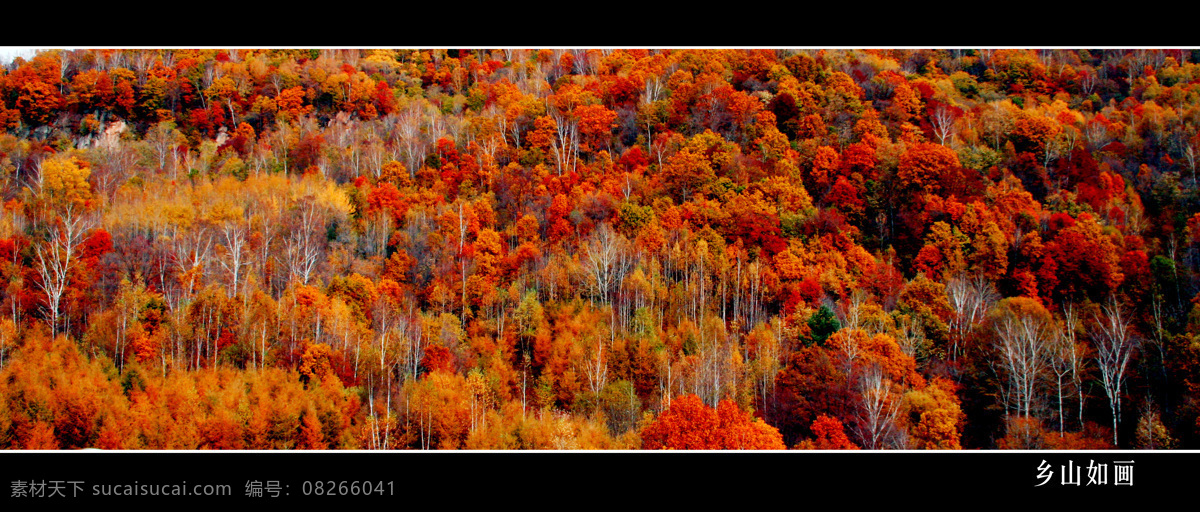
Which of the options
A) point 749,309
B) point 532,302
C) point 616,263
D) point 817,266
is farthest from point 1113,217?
point 532,302

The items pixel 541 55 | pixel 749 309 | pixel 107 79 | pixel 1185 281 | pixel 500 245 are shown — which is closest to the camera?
pixel 1185 281

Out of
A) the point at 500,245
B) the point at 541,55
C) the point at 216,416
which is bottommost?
the point at 216,416

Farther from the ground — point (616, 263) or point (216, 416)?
point (616, 263)

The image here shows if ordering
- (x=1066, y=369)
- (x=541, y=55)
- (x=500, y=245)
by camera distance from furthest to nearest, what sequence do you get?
(x=541, y=55) < (x=500, y=245) < (x=1066, y=369)

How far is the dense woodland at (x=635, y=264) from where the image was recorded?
34500mm

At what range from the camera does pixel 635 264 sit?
44.5m

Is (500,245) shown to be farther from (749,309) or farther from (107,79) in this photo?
(107,79)

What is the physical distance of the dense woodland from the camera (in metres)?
34.5

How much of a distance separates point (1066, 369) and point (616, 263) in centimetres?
2246

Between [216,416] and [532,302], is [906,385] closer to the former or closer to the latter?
[532,302]

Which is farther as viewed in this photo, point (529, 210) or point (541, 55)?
point (541, 55)

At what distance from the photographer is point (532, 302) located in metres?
42.0

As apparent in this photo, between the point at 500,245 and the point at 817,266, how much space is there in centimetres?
1806

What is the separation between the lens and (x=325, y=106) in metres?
65.2
